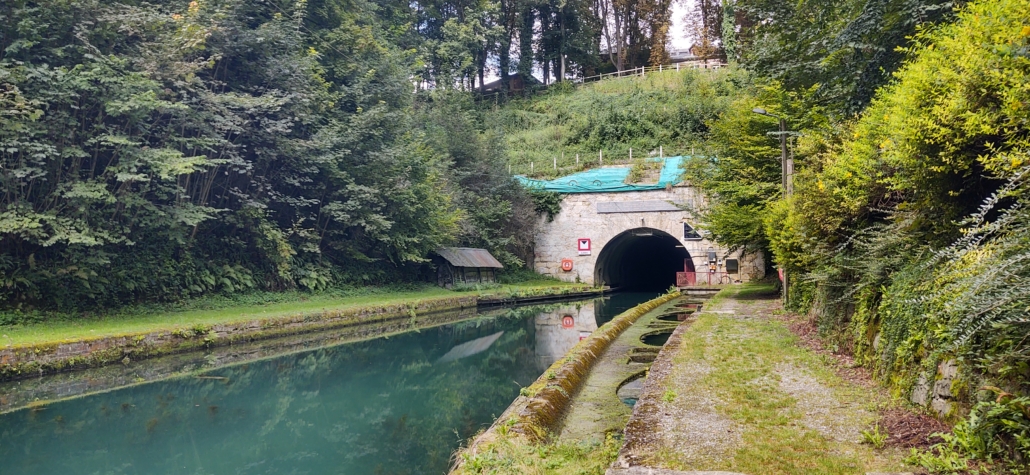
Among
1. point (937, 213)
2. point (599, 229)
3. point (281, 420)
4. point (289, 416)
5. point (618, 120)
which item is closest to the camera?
point (937, 213)

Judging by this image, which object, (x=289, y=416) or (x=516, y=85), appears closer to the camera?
(x=289, y=416)

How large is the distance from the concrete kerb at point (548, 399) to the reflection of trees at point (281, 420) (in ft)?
3.07

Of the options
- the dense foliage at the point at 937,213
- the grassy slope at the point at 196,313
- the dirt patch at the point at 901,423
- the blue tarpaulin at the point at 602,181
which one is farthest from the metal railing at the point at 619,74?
the dirt patch at the point at 901,423

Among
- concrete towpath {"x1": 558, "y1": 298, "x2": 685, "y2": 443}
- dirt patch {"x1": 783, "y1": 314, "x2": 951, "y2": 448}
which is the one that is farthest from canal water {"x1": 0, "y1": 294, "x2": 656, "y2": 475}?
dirt patch {"x1": 783, "y1": 314, "x2": 951, "y2": 448}

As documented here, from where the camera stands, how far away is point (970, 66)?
12.6 ft

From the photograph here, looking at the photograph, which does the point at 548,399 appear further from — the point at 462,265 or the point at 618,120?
the point at 618,120

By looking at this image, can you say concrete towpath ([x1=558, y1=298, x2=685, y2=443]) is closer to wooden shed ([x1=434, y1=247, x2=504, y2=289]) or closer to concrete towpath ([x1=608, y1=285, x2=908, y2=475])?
concrete towpath ([x1=608, y1=285, x2=908, y2=475])

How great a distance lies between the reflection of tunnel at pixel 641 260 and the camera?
94.6ft

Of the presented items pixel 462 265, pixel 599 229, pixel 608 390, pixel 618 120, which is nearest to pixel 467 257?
pixel 462 265

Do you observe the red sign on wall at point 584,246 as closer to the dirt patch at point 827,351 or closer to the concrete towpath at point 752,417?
the dirt patch at point 827,351

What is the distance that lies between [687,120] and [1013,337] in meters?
30.9

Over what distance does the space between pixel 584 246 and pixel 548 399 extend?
72.6ft

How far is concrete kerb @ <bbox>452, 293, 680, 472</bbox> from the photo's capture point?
17.2 ft

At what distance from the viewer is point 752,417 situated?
457cm
